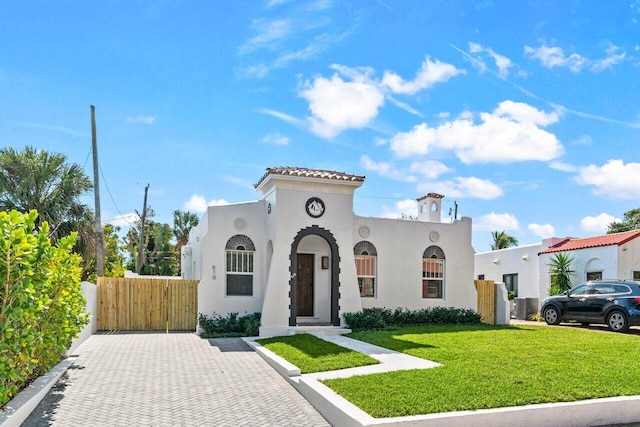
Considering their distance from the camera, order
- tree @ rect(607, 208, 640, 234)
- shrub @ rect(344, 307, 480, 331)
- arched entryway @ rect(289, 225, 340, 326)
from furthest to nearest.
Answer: tree @ rect(607, 208, 640, 234), shrub @ rect(344, 307, 480, 331), arched entryway @ rect(289, 225, 340, 326)

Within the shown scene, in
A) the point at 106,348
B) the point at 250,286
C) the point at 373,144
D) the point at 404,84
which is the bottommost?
the point at 106,348

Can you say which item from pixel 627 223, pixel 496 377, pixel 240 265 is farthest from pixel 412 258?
pixel 627 223

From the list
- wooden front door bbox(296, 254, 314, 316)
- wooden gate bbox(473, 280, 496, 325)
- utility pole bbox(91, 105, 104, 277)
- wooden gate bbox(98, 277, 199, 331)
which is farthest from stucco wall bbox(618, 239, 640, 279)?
utility pole bbox(91, 105, 104, 277)

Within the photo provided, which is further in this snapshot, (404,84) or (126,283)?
(126,283)

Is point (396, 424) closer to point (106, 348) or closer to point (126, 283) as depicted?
point (106, 348)

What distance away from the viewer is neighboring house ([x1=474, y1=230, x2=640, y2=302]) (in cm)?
1889

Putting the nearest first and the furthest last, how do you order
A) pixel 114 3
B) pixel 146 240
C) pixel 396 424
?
pixel 396 424 < pixel 114 3 < pixel 146 240

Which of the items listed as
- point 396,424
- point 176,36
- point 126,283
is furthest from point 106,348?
point 396,424

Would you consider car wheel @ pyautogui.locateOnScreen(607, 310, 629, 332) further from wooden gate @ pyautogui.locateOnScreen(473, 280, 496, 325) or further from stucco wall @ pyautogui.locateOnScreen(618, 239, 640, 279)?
stucco wall @ pyautogui.locateOnScreen(618, 239, 640, 279)

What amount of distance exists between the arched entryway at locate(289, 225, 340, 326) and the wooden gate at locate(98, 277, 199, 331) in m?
3.52

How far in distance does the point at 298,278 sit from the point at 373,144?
17.2 feet

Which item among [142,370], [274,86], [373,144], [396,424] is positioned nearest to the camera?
[396,424]

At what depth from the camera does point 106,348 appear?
11.7 m

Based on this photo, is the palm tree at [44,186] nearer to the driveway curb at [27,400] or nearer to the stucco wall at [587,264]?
the driveway curb at [27,400]
